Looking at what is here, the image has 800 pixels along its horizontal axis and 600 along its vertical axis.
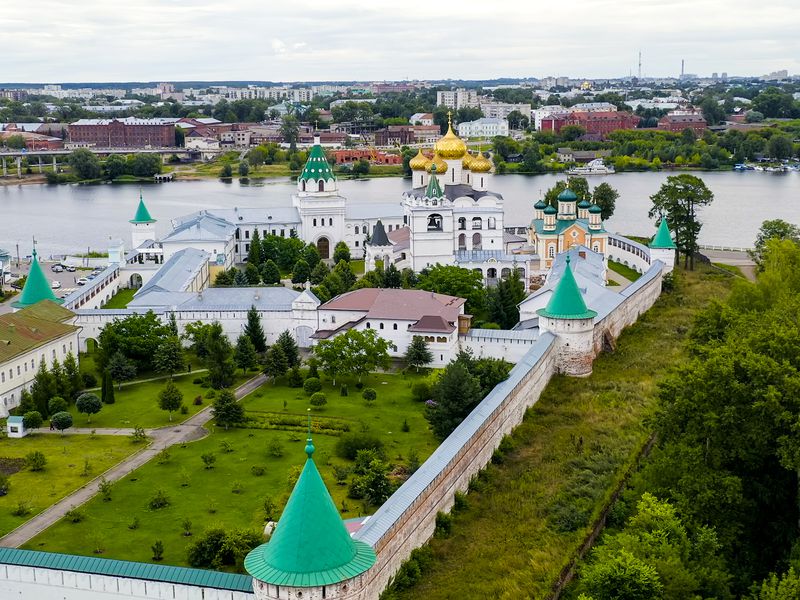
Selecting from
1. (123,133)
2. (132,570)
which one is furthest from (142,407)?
(123,133)

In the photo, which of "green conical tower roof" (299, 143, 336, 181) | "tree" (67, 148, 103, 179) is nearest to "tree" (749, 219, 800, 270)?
"green conical tower roof" (299, 143, 336, 181)

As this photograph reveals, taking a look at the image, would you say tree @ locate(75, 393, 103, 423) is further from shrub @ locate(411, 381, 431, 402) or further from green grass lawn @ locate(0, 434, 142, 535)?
shrub @ locate(411, 381, 431, 402)

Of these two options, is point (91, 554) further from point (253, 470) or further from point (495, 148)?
point (495, 148)

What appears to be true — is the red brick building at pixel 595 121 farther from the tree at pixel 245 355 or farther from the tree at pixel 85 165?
the tree at pixel 245 355

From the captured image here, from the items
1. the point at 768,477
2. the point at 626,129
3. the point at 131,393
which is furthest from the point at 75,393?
the point at 626,129

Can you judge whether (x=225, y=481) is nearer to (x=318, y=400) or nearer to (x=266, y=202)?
(x=318, y=400)

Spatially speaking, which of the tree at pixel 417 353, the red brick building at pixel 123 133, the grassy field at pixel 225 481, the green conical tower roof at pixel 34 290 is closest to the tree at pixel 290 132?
the red brick building at pixel 123 133

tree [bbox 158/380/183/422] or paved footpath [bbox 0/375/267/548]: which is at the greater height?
tree [bbox 158/380/183/422]
